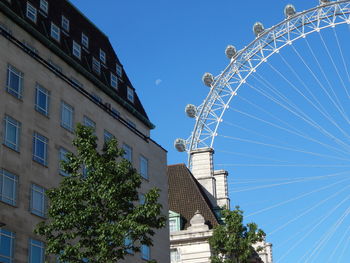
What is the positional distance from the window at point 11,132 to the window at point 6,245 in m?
Answer: 4.96

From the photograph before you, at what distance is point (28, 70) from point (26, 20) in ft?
17.8

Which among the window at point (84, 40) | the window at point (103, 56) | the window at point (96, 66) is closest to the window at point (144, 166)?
the window at point (96, 66)

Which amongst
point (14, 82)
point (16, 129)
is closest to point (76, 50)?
point (14, 82)

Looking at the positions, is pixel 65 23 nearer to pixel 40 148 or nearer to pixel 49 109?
pixel 49 109

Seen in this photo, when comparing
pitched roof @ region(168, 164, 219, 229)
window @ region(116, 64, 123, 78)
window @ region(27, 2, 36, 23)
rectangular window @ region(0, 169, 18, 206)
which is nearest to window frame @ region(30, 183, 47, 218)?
rectangular window @ region(0, 169, 18, 206)

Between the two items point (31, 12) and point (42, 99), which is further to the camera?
point (31, 12)

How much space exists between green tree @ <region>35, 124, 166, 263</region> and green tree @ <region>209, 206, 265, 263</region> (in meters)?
18.4

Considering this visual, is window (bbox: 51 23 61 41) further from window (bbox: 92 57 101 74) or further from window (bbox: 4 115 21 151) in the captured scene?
window (bbox: 4 115 21 151)

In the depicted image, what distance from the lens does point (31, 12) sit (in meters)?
49.8

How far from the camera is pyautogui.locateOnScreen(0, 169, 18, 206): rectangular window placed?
39.4 meters

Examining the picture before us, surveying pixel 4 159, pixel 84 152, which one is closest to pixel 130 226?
pixel 84 152

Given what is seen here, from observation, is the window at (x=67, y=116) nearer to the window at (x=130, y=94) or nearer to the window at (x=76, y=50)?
→ the window at (x=76, y=50)

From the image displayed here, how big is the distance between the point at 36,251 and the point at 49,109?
9.24 meters

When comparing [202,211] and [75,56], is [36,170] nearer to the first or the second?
[75,56]
